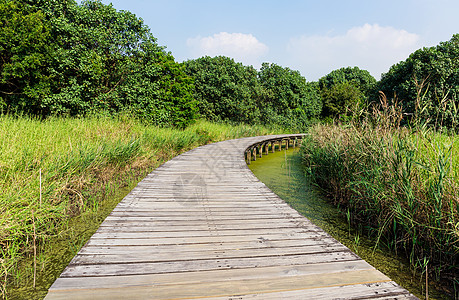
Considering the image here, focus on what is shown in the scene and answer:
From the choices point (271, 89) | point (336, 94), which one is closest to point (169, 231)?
point (271, 89)

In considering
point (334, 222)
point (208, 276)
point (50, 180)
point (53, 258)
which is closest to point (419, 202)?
point (334, 222)

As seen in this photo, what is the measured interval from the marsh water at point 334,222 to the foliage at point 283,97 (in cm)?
1533

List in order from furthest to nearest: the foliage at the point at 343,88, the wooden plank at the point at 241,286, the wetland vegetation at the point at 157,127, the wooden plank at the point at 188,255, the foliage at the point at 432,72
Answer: the foliage at the point at 343,88 < the foliage at the point at 432,72 < the wetland vegetation at the point at 157,127 < the wooden plank at the point at 188,255 < the wooden plank at the point at 241,286

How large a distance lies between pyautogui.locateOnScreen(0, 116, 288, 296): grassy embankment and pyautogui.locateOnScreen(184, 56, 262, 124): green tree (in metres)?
11.6

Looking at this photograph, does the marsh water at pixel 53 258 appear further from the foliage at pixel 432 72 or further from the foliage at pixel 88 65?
the foliage at pixel 432 72

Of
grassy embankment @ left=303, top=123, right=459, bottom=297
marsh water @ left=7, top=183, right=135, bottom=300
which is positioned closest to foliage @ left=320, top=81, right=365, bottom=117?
grassy embankment @ left=303, top=123, right=459, bottom=297

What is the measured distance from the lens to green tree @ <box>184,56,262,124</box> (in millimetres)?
18406

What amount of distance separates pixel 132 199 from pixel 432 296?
3260 millimetres

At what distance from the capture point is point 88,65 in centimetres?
1065

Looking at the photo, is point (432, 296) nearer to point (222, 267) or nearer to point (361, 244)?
point (361, 244)

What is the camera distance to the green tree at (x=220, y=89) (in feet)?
60.4

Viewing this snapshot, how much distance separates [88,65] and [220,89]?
31.8 ft

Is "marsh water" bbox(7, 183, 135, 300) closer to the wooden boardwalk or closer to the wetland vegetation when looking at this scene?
the wetland vegetation

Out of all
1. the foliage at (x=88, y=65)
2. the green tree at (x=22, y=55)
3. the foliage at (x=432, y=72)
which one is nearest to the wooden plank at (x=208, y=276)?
the foliage at (x=88, y=65)
